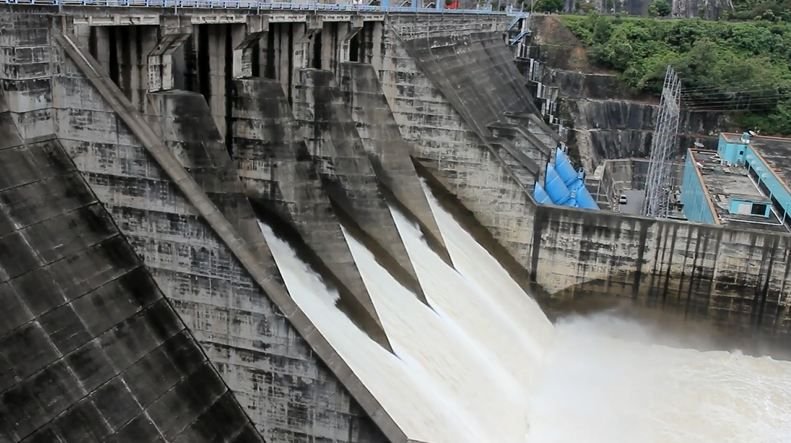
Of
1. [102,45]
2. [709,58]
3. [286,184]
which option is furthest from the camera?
[709,58]

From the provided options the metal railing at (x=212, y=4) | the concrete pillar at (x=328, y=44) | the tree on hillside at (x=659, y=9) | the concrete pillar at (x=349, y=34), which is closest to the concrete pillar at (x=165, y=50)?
the metal railing at (x=212, y=4)

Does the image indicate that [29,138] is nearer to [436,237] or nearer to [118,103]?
[118,103]

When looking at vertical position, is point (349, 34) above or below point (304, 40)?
above

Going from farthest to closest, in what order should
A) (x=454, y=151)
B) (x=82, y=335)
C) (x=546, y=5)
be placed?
(x=546, y=5) → (x=454, y=151) → (x=82, y=335)

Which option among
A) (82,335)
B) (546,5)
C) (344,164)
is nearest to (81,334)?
(82,335)

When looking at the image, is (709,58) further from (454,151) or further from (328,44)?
(328,44)

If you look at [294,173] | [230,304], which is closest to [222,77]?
[294,173]

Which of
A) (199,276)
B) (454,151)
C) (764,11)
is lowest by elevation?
(199,276)
